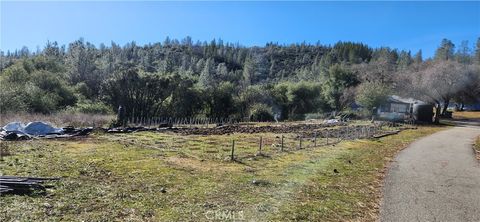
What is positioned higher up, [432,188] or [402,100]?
[402,100]

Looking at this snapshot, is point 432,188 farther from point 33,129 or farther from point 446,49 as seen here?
point 446,49

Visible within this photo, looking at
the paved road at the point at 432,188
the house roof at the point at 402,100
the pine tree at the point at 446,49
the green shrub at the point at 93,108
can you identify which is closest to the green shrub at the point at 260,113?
the green shrub at the point at 93,108

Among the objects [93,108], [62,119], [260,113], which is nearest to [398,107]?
[260,113]

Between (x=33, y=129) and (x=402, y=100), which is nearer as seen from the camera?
(x=33, y=129)

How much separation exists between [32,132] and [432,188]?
17023 mm

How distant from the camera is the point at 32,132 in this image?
18.1 m

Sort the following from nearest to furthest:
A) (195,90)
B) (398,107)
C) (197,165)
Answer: (197,165)
(195,90)
(398,107)

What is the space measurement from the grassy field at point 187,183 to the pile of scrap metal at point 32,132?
1224mm

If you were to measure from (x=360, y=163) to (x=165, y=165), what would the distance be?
7.43 m

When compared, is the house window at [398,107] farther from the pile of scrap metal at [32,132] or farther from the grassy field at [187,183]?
the pile of scrap metal at [32,132]

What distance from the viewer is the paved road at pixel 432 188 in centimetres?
832

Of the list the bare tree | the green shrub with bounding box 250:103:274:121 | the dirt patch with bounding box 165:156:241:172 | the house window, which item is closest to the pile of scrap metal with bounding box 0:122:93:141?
the dirt patch with bounding box 165:156:241:172

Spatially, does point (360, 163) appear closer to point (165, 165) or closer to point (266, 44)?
point (165, 165)

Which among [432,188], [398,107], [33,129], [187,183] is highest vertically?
[398,107]
